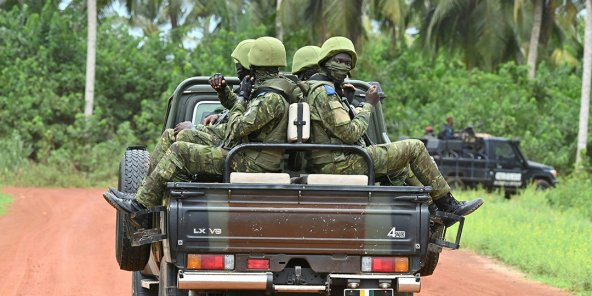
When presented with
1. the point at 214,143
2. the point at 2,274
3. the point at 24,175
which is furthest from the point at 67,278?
the point at 24,175

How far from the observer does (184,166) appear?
23.1 feet

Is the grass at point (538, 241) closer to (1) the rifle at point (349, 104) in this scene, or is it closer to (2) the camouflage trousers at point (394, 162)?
(1) the rifle at point (349, 104)

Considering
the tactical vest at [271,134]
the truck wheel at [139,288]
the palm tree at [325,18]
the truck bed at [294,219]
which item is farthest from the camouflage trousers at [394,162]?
the palm tree at [325,18]

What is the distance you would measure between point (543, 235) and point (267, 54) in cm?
910

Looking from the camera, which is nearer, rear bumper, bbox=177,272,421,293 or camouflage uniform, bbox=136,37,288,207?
rear bumper, bbox=177,272,421,293

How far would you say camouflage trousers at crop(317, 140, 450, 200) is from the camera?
23.4 ft

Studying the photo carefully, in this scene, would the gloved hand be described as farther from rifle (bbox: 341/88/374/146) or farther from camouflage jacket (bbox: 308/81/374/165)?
rifle (bbox: 341/88/374/146)

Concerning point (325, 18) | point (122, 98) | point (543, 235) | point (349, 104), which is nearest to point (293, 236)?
point (349, 104)

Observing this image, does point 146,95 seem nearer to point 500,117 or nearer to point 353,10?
point 353,10

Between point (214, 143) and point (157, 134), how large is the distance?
24384 millimetres

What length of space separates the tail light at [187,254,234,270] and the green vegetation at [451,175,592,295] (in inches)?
222

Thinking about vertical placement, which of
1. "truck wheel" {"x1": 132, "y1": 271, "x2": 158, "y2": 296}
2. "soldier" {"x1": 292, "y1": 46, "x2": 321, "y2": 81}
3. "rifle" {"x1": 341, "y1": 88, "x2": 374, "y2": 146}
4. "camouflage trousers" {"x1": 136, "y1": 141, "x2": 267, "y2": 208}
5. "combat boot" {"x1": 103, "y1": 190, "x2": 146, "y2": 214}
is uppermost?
"soldier" {"x1": 292, "y1": 46, "x2": 321, "y2": 81}

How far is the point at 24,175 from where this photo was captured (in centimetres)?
2798

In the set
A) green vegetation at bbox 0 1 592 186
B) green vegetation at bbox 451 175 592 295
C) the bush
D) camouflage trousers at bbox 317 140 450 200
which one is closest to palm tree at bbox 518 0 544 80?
green vegetation at bbox 0 1 592 186
